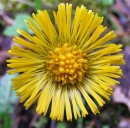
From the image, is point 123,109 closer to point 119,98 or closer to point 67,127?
point 119,98

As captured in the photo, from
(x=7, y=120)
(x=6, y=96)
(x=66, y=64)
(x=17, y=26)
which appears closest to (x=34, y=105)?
(x=6, y=96)

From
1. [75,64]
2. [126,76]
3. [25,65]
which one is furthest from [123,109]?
[25,65]

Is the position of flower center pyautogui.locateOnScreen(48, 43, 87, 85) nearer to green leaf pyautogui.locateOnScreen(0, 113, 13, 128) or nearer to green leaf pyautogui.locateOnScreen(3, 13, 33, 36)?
green leaf pyautogui.locateOnScreen(0, 113, 13, 128)

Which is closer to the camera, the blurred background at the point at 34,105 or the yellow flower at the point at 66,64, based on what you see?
the yellow flower at the point at 66,64

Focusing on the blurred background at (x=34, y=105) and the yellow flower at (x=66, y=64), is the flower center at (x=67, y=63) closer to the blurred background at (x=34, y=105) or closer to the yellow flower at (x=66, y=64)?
the yellow flower at (x=66, y=64)

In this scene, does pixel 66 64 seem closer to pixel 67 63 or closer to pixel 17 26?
pixel 67 63

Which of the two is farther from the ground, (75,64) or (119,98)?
(75,64)

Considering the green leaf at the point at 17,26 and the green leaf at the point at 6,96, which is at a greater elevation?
the green leaf at the point at 17,26

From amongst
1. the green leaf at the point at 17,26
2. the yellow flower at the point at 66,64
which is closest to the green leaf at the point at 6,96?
the green leaf at the point at 17,26
